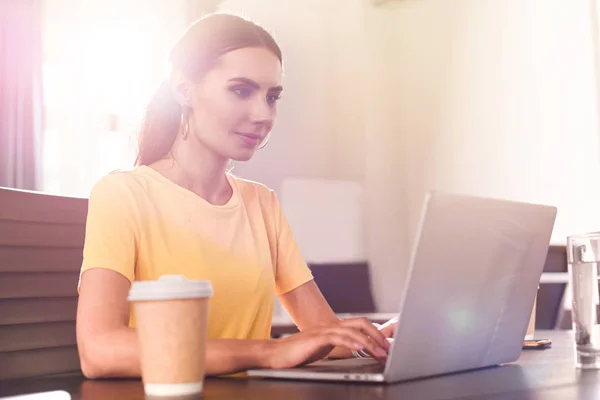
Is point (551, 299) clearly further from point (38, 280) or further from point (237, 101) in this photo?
point (38, 280)

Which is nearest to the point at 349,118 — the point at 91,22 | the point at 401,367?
the point at 91,22

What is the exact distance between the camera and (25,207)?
1.21 meters

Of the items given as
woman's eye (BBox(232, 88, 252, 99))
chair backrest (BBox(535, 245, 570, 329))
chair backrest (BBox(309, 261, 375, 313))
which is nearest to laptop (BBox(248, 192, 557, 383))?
woman's eye (BBox(232, 88, 252, 99))

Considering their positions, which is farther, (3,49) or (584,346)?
(3,49)

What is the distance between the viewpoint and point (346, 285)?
364 centimetres

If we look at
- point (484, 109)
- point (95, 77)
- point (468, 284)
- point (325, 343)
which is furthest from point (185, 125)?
point (484, 109)

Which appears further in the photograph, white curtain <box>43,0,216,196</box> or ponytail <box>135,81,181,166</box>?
white curtain <box>43,0,216,196</box>

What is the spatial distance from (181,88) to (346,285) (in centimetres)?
232

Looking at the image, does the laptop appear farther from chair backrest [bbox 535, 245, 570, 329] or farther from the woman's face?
chair backrest [bbox 535, 245, 570, 329]

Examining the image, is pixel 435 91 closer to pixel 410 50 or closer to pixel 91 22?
pixel 410 50

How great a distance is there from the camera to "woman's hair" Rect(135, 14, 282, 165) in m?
1.41

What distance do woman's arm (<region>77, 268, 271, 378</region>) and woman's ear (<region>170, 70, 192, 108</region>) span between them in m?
0.43

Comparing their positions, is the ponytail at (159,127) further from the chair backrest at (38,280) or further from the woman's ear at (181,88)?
the chair backrest at (38,280)

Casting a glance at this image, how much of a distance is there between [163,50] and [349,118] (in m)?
1.33
